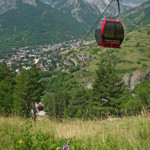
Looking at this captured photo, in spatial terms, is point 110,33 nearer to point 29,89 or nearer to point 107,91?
point 107,91

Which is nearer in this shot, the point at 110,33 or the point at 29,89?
the point at 110,33

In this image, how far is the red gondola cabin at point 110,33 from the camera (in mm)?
7172

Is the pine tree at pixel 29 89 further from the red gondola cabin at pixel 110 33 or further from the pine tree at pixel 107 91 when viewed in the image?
the red gondola cabin at pixel 110 33

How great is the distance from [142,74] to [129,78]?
260 inches

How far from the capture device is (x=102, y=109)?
1973 cm

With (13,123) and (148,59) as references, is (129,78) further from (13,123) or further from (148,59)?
(13,123)

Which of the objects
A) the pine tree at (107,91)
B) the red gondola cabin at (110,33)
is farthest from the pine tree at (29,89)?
the red gondola cabin at (110,33)

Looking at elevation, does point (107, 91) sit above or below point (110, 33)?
below

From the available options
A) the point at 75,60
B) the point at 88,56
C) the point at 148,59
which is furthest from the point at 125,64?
the point at 75,60

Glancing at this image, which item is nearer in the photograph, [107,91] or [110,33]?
[110,33]

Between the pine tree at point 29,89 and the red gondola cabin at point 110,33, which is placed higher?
the red gondola cabin at point 110,33

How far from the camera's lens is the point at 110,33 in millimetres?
7215

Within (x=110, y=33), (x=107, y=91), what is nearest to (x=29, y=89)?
(x=107, y=91)

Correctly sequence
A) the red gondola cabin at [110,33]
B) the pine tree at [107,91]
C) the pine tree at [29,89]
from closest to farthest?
the red gondola cabin at [110,33]
the pine tree at [29,89]
the pine tree at [107,91]
